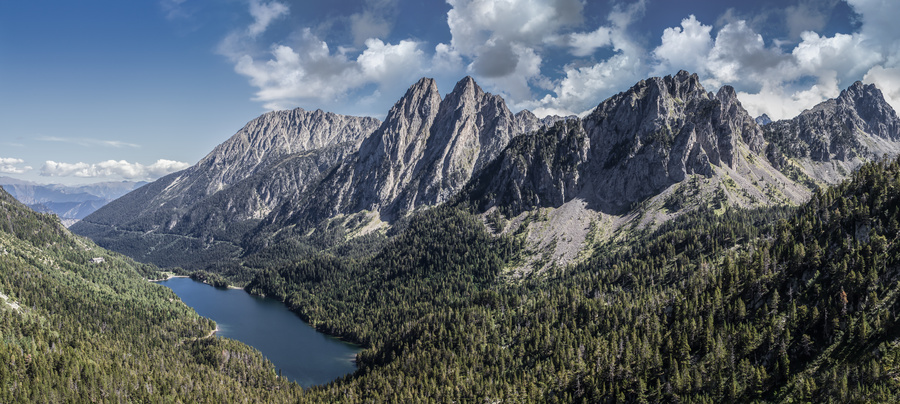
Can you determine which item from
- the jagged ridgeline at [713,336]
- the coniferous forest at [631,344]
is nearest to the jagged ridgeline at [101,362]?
the coniferous forest at [631,344]

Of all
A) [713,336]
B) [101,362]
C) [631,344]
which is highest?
[713,336]

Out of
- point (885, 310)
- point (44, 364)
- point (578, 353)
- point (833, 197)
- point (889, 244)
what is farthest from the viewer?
point (833, 197)

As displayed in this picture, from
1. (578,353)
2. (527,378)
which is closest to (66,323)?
(527,378)

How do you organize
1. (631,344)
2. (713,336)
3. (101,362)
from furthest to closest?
(101,362) → (631,344) → (713,336)

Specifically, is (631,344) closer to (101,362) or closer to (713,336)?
(713,336)

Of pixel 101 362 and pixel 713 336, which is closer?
pixel 713 336

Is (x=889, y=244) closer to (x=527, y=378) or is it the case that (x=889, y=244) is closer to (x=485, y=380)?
(x=527, y=378)

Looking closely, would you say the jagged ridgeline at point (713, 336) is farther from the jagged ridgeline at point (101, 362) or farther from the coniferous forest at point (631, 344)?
the jagged ridgeline at point (101, 362)

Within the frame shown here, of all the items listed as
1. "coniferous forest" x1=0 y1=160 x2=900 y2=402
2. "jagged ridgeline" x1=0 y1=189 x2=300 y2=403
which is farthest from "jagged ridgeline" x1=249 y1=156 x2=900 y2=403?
"jagged ridgeline" x1=0 y1=189 x2=300 y2=403

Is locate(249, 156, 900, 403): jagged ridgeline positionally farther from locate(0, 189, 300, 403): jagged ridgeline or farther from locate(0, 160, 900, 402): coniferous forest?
locate(0, 189, 300, 403): jagged ridgeline

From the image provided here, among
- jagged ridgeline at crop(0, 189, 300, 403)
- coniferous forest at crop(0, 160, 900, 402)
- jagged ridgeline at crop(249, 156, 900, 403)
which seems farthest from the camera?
jagged ridgeline at crop(0, 189, 300, 403)

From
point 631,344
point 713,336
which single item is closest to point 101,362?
point 631,344
